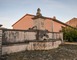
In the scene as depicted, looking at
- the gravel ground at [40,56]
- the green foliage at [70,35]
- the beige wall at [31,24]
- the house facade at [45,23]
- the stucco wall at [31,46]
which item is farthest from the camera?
the beige wall at [31,24]

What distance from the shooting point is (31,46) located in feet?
65.6

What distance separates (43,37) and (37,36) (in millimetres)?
1342

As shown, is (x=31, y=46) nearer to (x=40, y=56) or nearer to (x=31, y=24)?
(x=40, y=56)

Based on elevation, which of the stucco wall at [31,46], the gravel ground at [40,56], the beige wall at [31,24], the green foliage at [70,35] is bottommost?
the gravel ground at [40,56]

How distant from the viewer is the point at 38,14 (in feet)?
82.3

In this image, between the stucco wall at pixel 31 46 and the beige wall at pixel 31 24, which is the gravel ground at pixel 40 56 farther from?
the beige wall at pixel 31 24

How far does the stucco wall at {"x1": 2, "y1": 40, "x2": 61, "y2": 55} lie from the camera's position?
16688 millimetres

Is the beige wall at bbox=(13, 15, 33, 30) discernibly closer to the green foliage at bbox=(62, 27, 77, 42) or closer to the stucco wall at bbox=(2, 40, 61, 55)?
the green foliage at bbox=(62, 27, 77, 42)

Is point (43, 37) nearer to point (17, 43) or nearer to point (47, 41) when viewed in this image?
point (47, 41)

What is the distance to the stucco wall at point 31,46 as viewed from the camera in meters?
16.7

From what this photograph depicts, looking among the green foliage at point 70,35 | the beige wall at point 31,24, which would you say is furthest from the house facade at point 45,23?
the green foliage at point 70,35

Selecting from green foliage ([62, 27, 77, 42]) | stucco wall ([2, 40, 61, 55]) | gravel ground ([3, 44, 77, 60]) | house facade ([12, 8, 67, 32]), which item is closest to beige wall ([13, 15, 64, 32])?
house facade ([12, 8, 67, 32])

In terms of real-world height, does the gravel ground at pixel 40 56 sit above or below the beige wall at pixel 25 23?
below

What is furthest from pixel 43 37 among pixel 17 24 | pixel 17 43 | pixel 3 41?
pixel 17 24
